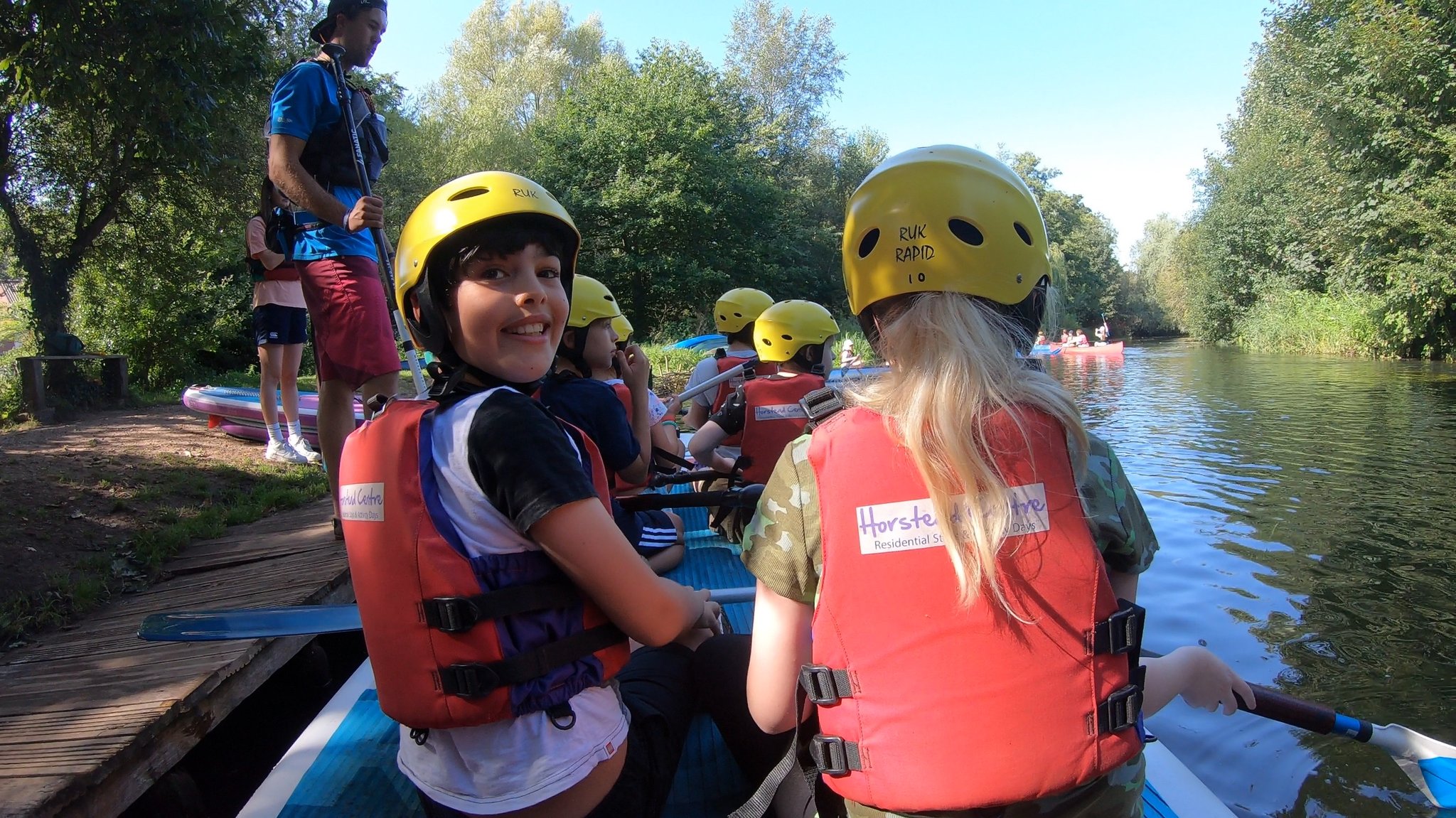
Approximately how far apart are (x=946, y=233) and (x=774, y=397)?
9.77 feet

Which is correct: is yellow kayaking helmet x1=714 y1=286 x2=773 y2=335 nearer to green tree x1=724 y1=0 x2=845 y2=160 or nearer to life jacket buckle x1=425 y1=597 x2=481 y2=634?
life jacket buckle x1=425 y1=597 x2=481 y2=634

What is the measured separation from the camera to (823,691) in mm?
1314

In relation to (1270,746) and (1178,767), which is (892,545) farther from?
(1270,746)

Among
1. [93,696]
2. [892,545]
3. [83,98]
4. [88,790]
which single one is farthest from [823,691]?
[83,98]

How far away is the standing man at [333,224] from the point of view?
121 inches

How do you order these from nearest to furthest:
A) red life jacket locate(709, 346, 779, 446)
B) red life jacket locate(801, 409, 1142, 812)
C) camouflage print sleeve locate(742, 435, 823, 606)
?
red life jacket locate(801, 409, 1142, 812) < camouflage print sleeve locate(742, 435, 823, 606) < red life jacket locate(709, 346, 779, 446)

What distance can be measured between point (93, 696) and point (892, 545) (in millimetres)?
2540

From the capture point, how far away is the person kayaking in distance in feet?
4.02

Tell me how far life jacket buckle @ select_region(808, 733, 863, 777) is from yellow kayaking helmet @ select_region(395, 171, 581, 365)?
3.24 feet

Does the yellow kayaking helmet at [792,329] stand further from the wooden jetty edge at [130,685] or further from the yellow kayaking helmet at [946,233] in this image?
the yellow kayaking helmet at [946,233]

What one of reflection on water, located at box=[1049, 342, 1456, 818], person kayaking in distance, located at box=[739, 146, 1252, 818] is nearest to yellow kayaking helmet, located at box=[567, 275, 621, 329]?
person kayaking in distance, located at box=[739, 146, 1252, 818]

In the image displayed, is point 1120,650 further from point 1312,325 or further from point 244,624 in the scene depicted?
point 1312,325

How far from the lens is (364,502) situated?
1464 millimetres

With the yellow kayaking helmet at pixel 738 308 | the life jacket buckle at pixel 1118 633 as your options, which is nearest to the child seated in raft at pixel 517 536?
the life jacket buckle at pixel 1118 633
